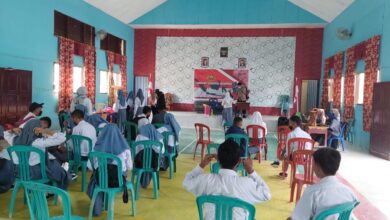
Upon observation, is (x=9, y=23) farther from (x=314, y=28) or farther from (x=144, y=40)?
(x=314, y=28)

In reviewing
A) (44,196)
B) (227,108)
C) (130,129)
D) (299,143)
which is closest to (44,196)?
(44,196)

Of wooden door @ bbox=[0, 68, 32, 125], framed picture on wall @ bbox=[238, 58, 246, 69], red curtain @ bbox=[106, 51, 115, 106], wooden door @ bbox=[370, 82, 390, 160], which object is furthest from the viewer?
framed picture on wall @ bbox=[238, 58, 246, 69]

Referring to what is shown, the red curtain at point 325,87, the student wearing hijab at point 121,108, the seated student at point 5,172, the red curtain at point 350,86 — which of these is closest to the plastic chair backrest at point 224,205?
the seated student at point 5,172

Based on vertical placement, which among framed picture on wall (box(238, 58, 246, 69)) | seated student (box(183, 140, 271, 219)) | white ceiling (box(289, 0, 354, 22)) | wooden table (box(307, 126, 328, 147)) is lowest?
wooden table (box(307, 126, 328, 147))

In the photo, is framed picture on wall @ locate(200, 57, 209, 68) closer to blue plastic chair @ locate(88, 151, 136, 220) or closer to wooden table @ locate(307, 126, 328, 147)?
wooden table @ locate(307, 126, 328, 147)

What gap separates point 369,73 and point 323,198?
693 cm

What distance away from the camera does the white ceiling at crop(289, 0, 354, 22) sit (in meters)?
10.3

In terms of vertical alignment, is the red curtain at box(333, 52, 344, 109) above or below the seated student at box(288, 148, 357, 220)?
above

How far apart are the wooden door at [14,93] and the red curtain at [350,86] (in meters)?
7.99

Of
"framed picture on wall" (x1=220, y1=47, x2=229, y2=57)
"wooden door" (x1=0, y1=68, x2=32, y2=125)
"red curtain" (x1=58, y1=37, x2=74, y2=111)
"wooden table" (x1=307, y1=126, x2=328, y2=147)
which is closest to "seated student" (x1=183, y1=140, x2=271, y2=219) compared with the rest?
"wooden table" (x1=307, y1=126, x2=328, y2=147)

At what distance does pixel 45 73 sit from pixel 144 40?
21.8ft

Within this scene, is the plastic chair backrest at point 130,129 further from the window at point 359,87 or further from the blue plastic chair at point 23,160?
the window at point 359,87

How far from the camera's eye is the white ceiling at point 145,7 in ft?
35.0

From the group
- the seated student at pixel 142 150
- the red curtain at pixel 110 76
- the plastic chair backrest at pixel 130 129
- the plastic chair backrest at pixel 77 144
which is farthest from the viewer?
the red curtain at pixel 110 76
